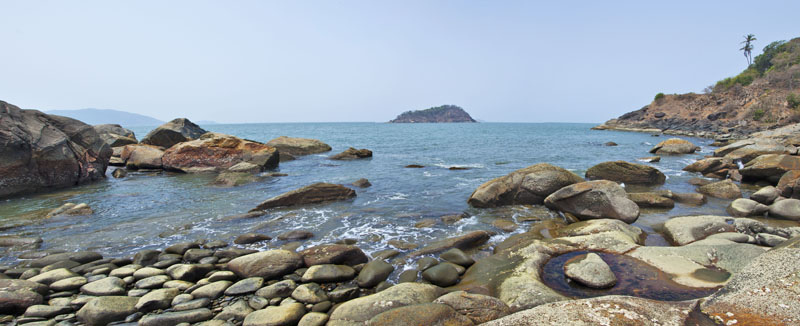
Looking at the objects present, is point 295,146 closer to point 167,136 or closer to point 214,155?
point 214,155

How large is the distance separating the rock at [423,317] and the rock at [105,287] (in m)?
5.23

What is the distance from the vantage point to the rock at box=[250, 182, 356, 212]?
1308 cm

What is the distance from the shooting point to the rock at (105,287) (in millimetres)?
6266

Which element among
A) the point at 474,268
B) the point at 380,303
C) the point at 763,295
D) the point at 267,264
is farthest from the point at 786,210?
the point at 267,264

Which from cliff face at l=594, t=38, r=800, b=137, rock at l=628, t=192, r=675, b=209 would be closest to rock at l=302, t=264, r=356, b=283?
rock at l=628, t=192, r=675, b=209

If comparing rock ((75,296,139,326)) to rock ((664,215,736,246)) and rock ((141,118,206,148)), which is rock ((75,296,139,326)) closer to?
rock ((664,215,736,246))

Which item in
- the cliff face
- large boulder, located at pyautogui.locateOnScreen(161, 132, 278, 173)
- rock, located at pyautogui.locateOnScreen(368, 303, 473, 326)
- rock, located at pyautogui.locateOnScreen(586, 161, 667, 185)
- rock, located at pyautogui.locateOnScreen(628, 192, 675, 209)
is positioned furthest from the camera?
the cliff face

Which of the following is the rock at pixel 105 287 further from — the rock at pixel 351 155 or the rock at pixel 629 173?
the rock at pixel 351 155

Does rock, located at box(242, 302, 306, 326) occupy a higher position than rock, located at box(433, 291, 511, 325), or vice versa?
rock, located at box(433, 291, 511, 325)

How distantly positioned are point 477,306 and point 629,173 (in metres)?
15.5

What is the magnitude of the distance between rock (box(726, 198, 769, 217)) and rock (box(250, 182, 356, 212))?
13.5 metres

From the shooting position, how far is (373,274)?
22.4 feet

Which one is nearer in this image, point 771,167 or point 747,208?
point 747,208

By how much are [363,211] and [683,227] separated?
957 centimetres
